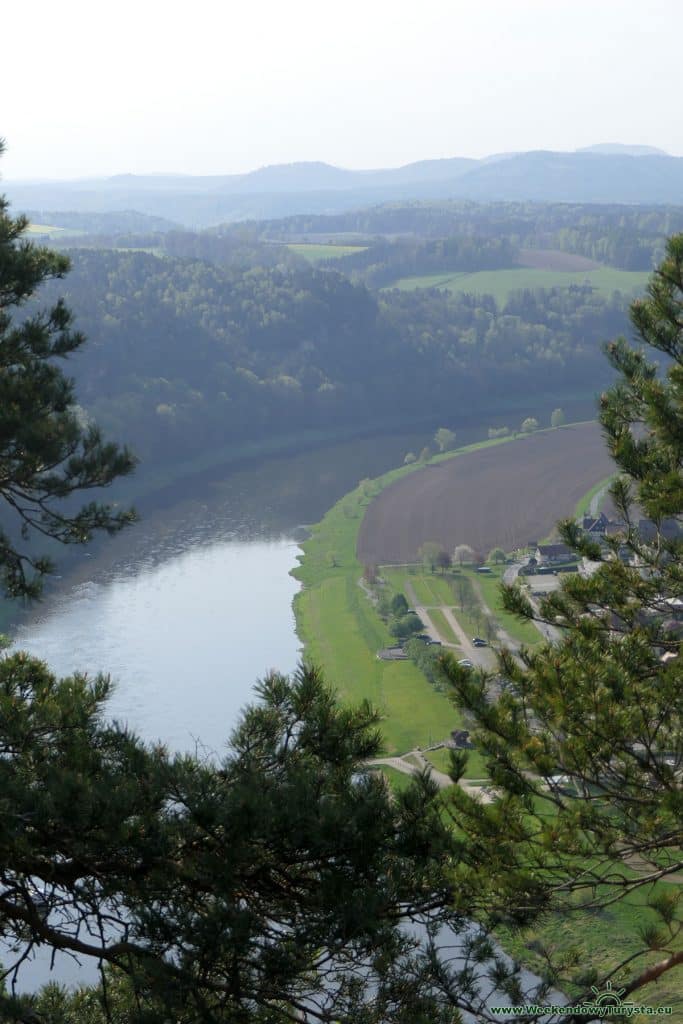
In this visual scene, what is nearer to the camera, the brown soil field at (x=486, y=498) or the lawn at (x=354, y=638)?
the lawn at (x=354, y=638)

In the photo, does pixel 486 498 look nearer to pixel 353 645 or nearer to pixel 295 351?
pixel 353 645

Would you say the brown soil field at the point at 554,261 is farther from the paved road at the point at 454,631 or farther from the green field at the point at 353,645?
the paved road at the point at 454,631

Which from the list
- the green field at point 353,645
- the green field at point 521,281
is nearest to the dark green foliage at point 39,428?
the green field at point 353,645

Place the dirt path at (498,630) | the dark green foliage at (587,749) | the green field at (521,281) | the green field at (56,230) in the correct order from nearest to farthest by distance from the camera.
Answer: the dark green foliage at (587,749)
the dirt path at (498,630)
the green field at (521,281)
the green field at (56,230)

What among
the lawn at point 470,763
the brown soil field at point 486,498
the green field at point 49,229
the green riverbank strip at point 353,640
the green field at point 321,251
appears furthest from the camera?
the green field at point 49,229

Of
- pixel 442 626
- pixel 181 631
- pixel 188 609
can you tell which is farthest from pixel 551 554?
pixel 181 631

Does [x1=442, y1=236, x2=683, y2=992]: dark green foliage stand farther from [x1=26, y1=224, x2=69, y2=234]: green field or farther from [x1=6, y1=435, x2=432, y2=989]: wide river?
[x1=26, y1=224, x2=69, y2=234]: green field

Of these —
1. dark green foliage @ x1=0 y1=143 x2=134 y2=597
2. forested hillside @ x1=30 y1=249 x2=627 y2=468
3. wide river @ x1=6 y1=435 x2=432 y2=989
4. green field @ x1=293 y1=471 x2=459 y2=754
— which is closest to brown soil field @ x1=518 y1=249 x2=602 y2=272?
forested hillside @ x1=30 y1=249 x2=627 y2=468
